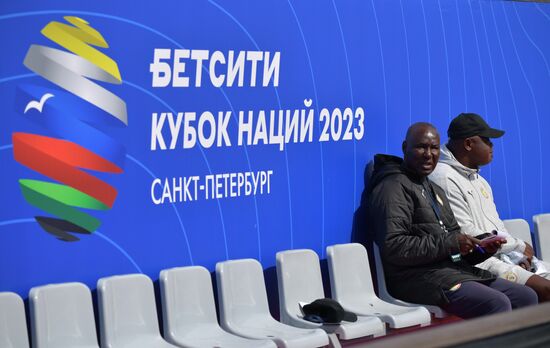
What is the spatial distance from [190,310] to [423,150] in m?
1.79

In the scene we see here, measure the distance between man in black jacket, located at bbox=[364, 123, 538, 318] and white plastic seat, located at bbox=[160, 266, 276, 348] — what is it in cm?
117

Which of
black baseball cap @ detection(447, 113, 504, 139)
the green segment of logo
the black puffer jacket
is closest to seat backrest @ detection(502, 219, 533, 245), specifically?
black baseball cap @ detection(447, 113, 504, 139)

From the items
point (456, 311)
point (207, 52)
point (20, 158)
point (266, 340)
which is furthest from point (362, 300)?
point (20, 158)

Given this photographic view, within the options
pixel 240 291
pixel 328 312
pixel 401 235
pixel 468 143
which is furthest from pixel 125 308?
pixel 468 143

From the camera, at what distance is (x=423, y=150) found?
572 centimetres

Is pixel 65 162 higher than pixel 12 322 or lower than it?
higher

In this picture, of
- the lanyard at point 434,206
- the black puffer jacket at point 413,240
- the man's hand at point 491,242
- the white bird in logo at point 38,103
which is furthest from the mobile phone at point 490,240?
the white bird in logo at point 38,103

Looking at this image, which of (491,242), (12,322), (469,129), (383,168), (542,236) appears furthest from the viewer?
(542,236)

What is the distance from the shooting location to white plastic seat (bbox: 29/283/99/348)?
440cm

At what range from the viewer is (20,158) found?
15.1 ft

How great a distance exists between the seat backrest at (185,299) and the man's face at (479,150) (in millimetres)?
2100

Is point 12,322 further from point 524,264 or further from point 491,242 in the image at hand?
point 524,264

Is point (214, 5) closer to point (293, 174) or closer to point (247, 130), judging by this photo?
point (247, 130)

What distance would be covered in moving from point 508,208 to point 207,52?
301 cm
